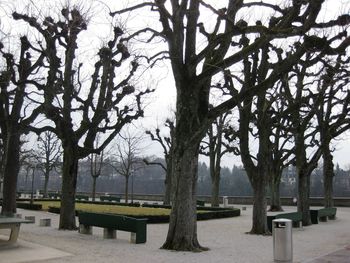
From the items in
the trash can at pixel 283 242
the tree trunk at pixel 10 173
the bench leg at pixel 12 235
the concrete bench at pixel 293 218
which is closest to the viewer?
the trash can at pixel 283 242

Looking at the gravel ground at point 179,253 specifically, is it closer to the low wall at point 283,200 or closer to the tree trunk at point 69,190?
the tree trunk at point 69,190

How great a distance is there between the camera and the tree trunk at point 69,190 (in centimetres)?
1650

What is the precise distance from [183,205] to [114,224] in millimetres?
2882

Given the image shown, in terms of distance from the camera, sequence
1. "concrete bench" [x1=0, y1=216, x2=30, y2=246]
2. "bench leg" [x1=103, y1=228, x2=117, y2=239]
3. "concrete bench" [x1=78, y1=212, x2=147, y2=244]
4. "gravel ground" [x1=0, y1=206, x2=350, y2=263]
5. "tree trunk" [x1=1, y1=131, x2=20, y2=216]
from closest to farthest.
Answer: "gravel ground" [x1=0, y1=206, x2=350, y2=263] < "concrete bench" [x1=0, y1=216, x2=30, y2=246] < "concrete bench" [x1=78, y1=212, x2=147, y2=244] < "bench leg" [x1=103, y1=228, x2=117, y2=239] < "tree trunk" [x1=1, y1=131, x2=20, y2=216]

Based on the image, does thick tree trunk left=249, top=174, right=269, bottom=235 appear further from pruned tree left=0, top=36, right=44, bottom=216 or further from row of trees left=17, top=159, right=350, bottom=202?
row of trees left=17, top=159, right=350, bottom=202

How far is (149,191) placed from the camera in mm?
73000

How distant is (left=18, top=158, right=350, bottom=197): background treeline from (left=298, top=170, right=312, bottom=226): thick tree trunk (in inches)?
1105

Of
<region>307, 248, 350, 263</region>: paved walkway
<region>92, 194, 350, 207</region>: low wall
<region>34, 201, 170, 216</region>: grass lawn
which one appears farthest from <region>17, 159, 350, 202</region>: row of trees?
<region>307, 248, 350, 263</region>: paved walkway

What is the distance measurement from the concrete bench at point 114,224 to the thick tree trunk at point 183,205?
4.12 feet

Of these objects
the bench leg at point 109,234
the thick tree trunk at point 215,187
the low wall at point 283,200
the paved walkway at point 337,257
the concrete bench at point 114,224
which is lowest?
the paved walkway at point 337,257

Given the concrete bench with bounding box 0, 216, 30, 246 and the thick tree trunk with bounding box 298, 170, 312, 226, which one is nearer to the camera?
the concrete bench with bounding box 0, 216, 30, 246

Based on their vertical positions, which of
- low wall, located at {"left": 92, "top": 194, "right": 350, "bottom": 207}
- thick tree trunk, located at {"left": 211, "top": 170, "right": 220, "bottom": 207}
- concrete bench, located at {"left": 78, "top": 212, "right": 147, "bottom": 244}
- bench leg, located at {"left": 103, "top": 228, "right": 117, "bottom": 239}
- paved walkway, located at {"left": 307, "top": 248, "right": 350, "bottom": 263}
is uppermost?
thick tree trunk, located at {"left": 211, "top": 170, "right": 220, "bottom": 207}

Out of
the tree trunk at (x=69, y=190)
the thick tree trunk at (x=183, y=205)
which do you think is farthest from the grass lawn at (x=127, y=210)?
the thick tree trunk at (x=183, y=205)

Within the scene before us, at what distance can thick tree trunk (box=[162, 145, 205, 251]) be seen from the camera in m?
11.8
